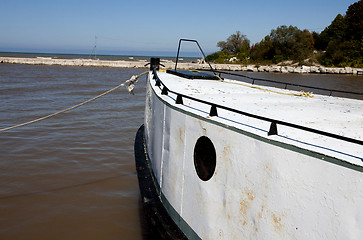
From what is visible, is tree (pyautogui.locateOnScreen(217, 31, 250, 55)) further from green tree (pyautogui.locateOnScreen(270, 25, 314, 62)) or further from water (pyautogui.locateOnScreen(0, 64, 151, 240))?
water (pyautogui.locateOnScreen(0, 64, 151, 240))

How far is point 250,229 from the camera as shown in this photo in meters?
2.33

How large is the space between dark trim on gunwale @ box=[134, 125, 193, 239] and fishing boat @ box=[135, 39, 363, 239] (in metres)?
0.01

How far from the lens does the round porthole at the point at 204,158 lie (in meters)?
2.81

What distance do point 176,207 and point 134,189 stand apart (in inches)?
108

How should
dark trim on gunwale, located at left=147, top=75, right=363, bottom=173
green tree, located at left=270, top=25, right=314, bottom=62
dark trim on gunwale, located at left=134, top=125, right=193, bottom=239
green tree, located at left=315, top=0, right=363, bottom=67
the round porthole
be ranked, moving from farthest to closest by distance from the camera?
1. green tree, located at left=270, top=25, right=314, bottom=62
2. green tree, located at left=315, top=0, right=363, bottom=67
3. dark trim on gunwale, located at left=134, top=125, right=193, bottom=239
4. the round porthole
5. dark trim on gunwale, located at left=147, top=75, right=363, bottom=173

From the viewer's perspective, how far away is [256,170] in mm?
2256

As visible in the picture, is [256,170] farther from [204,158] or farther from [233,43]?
[233,43]

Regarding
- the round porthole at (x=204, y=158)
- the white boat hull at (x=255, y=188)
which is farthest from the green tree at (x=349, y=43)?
the round porthole at (x=204, y=158)

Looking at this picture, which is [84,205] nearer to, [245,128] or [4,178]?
[4,178]

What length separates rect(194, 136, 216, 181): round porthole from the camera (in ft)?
9.23

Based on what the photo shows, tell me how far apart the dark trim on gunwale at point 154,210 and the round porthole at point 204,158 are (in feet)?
2.80

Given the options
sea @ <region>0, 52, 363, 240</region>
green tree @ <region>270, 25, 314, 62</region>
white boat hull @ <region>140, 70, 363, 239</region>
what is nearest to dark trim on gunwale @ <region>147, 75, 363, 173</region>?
white boat hull @ <region>140, 70, 363, 239</region>

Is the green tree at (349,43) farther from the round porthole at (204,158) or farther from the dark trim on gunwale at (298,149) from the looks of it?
the dark trim on gunwale at (298,149)

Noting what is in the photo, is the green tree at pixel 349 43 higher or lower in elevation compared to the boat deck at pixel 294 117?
higher
